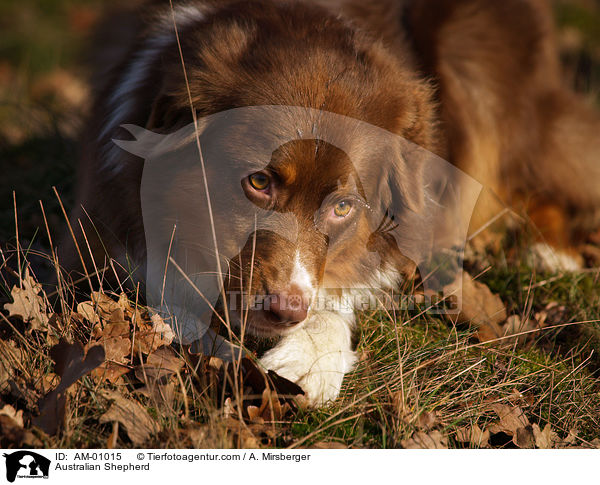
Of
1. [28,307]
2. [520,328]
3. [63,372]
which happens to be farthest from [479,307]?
[28,307]

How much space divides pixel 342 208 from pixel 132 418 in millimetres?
1326

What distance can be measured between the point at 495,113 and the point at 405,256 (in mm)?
1633

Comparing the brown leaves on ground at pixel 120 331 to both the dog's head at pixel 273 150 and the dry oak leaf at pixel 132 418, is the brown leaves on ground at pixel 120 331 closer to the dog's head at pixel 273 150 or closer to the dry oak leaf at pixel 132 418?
the dry oak leaf at pixel 132 418

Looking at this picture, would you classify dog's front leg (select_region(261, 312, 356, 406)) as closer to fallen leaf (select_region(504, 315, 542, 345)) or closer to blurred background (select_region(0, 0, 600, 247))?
fallen leaf (select_region(504, 315, 542, 345))

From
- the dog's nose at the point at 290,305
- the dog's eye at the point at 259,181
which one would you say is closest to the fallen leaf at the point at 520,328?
the dog's nose at the point at 290,305

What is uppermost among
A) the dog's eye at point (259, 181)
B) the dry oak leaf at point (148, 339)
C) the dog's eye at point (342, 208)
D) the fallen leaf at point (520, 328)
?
the dog's eye at point (259, 181)

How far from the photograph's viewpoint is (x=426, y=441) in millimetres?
2467

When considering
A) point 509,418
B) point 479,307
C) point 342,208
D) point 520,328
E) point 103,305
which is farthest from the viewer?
point 479,307

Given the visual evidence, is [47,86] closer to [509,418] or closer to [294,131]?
[294,131]

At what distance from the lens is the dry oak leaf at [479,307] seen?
3287 millimetres

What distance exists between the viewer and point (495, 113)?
175 inches

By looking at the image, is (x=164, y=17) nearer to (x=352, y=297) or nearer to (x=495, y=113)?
(x=352, y=297)
